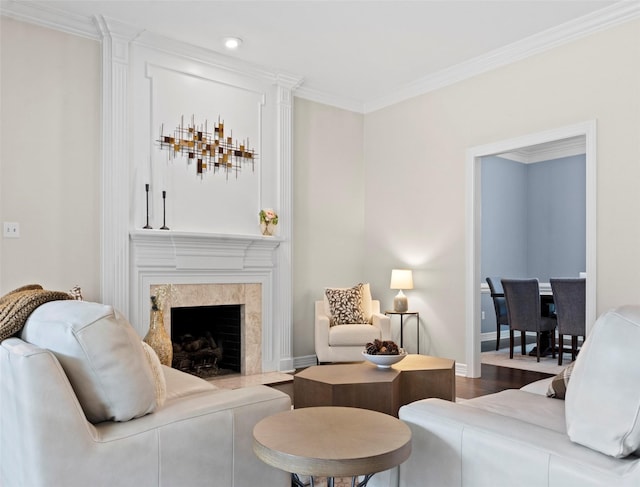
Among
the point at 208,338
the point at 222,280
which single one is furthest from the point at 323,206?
the point at 208,338

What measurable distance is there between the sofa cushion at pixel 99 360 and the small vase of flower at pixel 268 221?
11.2 feet

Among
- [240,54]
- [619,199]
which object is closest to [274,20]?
[240,54]

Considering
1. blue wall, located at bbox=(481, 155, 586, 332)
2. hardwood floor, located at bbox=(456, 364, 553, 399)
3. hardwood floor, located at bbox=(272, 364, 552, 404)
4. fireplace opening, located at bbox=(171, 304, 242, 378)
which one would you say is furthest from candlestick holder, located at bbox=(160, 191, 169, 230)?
blue wall, located at bbox=(481, 155, 586, 332)

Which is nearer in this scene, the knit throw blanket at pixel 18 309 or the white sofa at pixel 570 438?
the white sofa at pixel 570 438

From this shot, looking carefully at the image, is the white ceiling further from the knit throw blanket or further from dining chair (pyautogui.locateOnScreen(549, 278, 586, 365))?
the knit throw blanket

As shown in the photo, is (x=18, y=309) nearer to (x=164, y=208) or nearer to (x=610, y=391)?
(x=610, y=391)

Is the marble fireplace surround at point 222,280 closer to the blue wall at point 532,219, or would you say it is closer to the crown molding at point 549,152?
the blue wall at point 532,219

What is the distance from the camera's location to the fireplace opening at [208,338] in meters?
4.97

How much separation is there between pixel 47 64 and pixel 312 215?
2826mm

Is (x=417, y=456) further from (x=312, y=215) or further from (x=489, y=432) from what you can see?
(x=312, y=215)

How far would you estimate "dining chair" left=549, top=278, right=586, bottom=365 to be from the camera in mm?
5152

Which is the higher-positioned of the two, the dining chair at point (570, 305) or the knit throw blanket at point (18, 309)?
the knit throw blanket at point (18, 309)

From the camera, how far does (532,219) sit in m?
8.07

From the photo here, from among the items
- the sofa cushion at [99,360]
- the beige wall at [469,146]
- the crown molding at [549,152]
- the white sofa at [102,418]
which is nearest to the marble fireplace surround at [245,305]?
the beige wall at [469,146]
